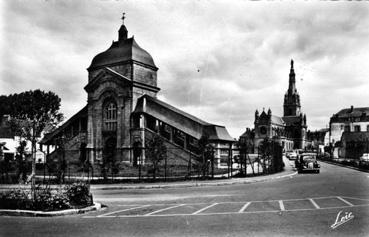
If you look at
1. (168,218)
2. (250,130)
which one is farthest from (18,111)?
(250,130)

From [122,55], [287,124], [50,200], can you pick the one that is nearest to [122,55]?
[122,55]

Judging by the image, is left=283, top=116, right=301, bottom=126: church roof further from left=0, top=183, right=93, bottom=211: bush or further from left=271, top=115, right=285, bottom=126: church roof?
left=0, top=183, right=93, bottom=211: bush

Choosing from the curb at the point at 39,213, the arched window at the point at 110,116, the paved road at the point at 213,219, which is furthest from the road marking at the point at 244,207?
the arched window at the point at 110,116

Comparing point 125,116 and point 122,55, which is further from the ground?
point 122,55

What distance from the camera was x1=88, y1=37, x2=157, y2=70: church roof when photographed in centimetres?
4591

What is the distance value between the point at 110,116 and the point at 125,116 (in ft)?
9.00

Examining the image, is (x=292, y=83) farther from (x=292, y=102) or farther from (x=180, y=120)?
(x=180, y=120)

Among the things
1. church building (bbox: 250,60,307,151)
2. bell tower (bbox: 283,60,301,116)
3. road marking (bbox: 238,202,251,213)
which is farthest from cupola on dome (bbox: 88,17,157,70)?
bell tower (bbox: 283,60,301,116)

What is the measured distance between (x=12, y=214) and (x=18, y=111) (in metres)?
39.6

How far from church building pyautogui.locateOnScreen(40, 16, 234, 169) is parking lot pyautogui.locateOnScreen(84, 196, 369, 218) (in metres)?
25.5

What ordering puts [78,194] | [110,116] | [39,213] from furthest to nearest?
[110,116], [78,194], [39,213]

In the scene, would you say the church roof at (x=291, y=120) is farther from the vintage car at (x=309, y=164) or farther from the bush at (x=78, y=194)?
the bush at (x=78, y=194)

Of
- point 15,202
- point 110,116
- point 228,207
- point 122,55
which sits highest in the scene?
point 122,55

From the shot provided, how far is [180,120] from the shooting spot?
135 ft
